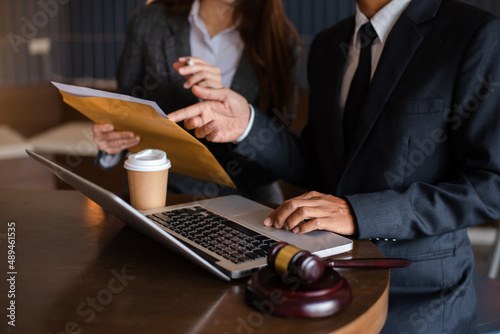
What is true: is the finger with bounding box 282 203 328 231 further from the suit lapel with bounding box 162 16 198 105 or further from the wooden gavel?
the suit lapel with bounding box 162 16 198 105

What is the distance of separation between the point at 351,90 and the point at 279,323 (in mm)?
839

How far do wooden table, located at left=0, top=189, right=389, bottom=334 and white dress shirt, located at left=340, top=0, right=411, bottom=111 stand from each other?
576 millimetres

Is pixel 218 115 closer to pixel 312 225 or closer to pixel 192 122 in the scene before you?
pixel 192 122

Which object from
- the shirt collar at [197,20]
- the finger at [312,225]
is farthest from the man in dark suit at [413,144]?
the shirt collar at [197,20]

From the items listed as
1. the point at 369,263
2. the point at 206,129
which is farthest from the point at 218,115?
the point at 369,263

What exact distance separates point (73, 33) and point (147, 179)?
4.61 meters

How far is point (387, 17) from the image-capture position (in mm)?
1393

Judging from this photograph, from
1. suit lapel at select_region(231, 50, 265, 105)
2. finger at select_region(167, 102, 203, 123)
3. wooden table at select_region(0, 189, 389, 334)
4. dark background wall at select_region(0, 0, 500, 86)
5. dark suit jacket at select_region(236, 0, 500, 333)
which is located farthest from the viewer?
dark background wall at select_region(0, 0, 500, 86)

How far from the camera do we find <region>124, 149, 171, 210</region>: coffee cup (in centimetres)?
121

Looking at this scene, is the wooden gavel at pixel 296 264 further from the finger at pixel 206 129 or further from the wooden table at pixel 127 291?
the finger at pixel 206 129

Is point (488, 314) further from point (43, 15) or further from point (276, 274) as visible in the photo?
point (43, 15)

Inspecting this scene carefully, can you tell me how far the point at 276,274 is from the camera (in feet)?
2.69

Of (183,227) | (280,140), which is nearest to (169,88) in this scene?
(280,140)

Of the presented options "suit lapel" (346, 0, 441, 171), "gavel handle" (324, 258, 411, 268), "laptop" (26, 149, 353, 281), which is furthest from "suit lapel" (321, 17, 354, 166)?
"gavel handle" (324, 258, 411, 268)
